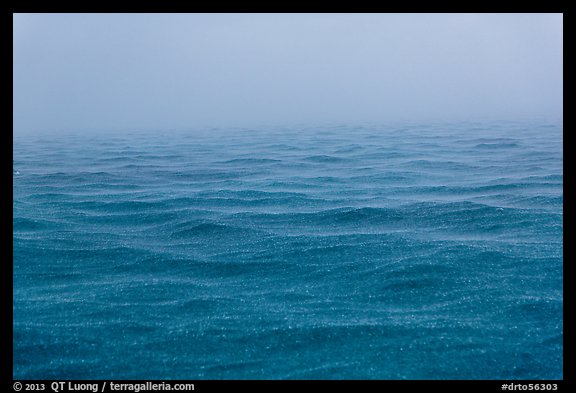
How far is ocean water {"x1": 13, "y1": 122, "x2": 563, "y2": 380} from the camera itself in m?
2.23

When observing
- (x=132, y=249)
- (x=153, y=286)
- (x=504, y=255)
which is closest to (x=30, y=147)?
(x=132, y=249)

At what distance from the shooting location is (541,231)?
11.7 feet

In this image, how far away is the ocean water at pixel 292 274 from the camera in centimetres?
223

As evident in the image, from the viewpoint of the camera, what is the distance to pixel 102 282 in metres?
2.94

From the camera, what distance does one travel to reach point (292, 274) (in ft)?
9.91

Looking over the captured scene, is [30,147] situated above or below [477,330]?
above

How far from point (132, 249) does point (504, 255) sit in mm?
2316

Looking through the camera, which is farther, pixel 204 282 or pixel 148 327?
pixel 204 282

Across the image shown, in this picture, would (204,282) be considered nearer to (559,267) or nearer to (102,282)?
(102,282)

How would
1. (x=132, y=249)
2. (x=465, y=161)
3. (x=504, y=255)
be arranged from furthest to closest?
(x=465, y=161)
(x=132, y=249)
(x=504, y=255)

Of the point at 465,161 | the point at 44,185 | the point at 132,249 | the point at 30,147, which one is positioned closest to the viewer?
the point at 132,249
